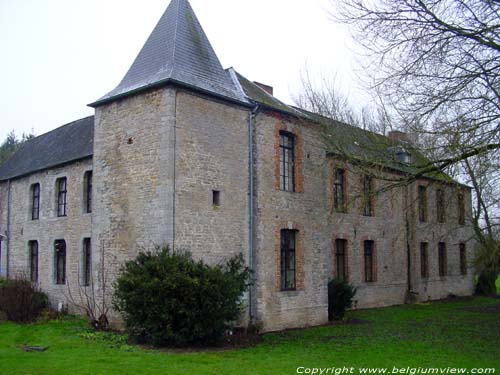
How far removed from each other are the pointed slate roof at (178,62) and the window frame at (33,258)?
8.00 m

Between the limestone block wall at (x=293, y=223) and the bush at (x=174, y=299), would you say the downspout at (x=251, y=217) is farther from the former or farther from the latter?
the bush at (x=174, y=299)

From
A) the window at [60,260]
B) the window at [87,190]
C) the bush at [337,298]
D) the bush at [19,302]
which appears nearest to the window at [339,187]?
the bush at [337,298]

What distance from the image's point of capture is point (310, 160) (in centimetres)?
1738

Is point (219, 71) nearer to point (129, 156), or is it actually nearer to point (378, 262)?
point (129, 156)

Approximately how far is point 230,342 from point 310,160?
667 cm

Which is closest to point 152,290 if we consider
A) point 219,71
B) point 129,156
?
point 129,156

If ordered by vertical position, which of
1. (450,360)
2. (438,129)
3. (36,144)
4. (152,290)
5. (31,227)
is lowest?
(450,360)

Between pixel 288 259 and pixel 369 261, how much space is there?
288 inches

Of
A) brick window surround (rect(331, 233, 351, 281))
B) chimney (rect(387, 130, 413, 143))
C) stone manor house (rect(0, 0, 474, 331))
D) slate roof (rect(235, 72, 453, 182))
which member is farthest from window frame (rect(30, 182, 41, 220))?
chimney (rect(387, 130, 413, 143))

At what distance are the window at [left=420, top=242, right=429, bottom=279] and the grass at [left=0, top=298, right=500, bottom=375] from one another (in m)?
8.54

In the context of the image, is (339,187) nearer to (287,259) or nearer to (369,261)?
(369,261)

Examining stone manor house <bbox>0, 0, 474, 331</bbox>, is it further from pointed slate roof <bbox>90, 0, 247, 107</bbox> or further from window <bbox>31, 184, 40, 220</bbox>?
window <bbox>31, 184, 40, 220</bbox>

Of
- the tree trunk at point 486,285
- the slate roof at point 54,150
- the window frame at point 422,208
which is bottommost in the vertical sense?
the tree trunk at point 486,285

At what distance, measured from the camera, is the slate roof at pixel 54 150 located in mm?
20016
